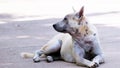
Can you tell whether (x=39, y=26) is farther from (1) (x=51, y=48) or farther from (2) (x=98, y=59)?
(2) (x=98, y=59)

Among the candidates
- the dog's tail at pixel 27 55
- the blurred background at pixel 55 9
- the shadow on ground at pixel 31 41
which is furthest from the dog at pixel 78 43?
the blurred background at pixel 55 9

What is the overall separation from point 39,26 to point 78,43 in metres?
5.08

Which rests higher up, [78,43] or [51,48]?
[78,43]

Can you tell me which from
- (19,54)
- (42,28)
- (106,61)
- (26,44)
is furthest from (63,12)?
(106,61)

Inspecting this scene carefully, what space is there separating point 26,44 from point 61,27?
2.70m

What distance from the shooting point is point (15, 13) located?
15414mm

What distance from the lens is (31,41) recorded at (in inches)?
408

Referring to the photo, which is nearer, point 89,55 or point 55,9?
point 89,55

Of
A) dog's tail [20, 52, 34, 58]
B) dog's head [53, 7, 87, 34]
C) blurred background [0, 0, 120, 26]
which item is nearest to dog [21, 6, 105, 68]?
dog's head [53, 7, 87, 34]

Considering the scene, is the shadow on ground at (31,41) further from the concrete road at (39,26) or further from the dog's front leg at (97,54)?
the dog's front leg at (97,54)

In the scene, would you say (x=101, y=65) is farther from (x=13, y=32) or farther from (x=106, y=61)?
(x=13, y=32)

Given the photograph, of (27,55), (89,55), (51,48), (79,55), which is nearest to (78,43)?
(79,55)

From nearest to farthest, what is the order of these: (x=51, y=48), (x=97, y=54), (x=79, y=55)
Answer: (x=79, y=55) → (x=97, y=54) → (x=51, y=48)

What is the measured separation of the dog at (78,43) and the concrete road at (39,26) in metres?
0.20
